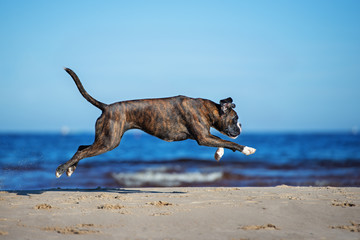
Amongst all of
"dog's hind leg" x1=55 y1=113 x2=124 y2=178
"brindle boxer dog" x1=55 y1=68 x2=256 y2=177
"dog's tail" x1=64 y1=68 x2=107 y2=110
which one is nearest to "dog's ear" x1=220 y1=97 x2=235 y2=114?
"brindle boxer dog" x1=55 y1=68 x2=256 y2=177

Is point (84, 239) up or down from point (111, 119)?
down

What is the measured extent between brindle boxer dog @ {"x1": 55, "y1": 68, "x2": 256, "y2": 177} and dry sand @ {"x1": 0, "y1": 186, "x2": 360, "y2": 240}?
28.8 inches

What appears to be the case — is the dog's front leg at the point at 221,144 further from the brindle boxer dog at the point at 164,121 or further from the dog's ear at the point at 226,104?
the dog's ear at the point at 226,104

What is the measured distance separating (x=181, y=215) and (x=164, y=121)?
7.03 ft

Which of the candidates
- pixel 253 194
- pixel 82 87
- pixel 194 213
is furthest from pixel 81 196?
pixel 253 194

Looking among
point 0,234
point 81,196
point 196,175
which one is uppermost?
point 196,175

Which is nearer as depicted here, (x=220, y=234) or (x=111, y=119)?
(x=220, y=234)

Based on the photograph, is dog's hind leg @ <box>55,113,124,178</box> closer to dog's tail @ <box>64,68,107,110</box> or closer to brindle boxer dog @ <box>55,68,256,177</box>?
brindle boxer dog @ <box>55,68,256,177</box>

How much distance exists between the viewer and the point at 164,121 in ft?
22.8

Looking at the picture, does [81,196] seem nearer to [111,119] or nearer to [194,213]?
[111,119]

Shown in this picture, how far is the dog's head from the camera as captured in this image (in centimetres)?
704

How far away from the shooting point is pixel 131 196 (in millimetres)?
6613

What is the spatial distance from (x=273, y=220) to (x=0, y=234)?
2810mm

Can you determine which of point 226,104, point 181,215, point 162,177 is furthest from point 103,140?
point 162,177
